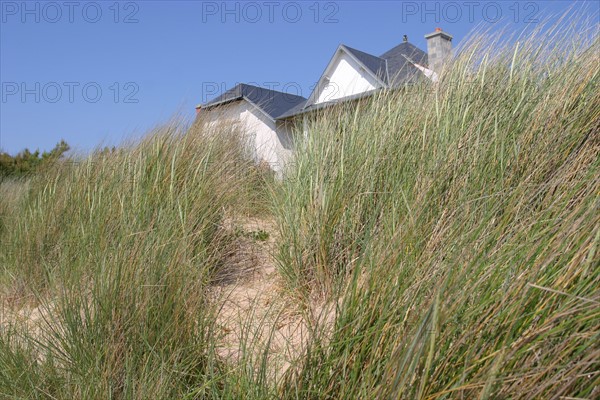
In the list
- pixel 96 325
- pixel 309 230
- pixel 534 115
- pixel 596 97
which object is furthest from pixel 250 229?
pixel 596 97

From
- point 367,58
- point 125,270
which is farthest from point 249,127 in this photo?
point 367,58

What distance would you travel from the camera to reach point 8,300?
3.56 metres

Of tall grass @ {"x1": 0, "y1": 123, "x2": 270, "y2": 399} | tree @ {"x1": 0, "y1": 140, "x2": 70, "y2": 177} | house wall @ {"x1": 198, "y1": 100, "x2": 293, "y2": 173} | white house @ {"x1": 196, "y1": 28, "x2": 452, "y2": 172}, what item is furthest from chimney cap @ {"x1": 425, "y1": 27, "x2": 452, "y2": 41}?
tree @ {"x1": 0, "y1": 140, "x2": 70, "y2": 177}

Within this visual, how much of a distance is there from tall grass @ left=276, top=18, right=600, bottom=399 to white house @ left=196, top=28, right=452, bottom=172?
2.50 ft

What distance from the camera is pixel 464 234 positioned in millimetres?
1769

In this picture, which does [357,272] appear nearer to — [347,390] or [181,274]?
[347,390]

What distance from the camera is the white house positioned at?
446cm

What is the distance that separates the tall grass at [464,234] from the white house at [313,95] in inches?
30.0

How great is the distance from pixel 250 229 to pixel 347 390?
2.46 meters

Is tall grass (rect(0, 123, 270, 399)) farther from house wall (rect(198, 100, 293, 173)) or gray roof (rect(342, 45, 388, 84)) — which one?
gray roof (rect(342, 45, 388, 84))

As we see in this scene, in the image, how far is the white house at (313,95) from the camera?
4.46 m

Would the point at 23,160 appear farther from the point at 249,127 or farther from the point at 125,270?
the point at 125,270

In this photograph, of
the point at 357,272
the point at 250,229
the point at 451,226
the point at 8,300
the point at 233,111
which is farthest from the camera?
the point at 233,111

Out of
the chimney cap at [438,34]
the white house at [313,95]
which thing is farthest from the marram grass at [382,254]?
the chimney cap at [438,34]
